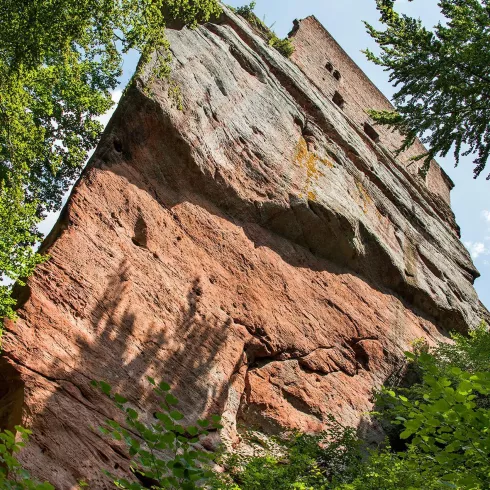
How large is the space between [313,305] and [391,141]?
32.7 ft

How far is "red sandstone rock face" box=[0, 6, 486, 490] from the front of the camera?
21.1 ft

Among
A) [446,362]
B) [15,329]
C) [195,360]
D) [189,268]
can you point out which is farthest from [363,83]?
[15,329]

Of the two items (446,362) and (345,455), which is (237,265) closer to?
(345,455)

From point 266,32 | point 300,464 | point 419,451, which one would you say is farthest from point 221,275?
point 266,32

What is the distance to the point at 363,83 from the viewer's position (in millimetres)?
18766

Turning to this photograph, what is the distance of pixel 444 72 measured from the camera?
9.74m

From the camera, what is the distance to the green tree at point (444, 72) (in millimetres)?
9461

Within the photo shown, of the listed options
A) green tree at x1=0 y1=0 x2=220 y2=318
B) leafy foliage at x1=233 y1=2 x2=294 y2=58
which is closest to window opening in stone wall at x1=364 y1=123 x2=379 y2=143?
leafy foliage at x1=233 y1=2 x2=294 y2=58

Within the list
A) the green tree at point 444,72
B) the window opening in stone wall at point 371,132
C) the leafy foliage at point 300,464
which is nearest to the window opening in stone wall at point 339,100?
the window opening in stone wall at point 371,132

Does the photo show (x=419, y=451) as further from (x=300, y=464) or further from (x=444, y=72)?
(x=444, y=72)

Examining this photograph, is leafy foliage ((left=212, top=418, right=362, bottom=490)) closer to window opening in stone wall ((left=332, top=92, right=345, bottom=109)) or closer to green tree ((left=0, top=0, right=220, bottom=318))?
green tree ((left=0, top=0, right=220, bottom=318))

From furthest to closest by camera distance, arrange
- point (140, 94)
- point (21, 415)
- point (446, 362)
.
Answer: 1. point (446, 362)
2. point (140, 94)
3. point (21, 415)

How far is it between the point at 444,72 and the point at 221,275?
524 cm

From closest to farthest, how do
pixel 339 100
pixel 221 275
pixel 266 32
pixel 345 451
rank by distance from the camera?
pixel 345 451
pixel 221 275
pixel 266 32
pixel 339 100
